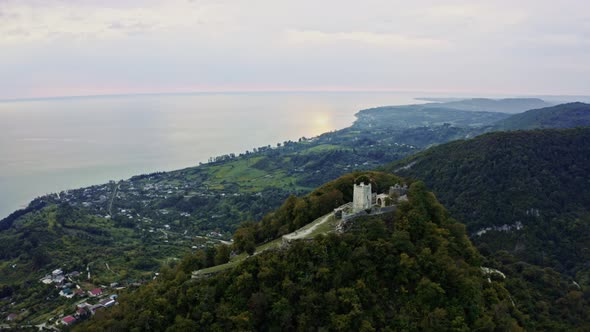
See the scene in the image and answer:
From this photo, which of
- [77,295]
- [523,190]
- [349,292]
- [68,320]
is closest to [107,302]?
[68,320]

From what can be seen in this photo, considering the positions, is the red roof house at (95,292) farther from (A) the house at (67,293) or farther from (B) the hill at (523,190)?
(B) the hill at (523,190)

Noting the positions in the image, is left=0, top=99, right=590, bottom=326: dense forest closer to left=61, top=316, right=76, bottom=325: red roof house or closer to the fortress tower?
left=61, top=316, right=76, bottom=325: red roof house

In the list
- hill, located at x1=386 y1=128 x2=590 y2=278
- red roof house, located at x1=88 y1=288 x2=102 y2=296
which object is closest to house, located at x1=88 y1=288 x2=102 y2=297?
red roof house, located at x1=88 y1=288 x2=102 y2=296

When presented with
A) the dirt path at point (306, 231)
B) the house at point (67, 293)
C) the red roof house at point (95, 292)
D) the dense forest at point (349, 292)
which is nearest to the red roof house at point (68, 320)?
the red roof house at point (95, 292)

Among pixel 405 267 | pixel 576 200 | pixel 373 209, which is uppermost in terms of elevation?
pixel 373 209

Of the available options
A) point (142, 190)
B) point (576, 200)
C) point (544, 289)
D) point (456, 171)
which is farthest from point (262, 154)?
point (544, 289)

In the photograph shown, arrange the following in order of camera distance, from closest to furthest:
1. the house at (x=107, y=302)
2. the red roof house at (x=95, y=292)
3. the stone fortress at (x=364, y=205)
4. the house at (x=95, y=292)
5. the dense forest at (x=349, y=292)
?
the dense forest at (x=349, y=292), the stone fortress at (x=364, y=205), the house at (x=107, y=302), the house at (x=95, y=292), the red roof house at (x=95, y=292)

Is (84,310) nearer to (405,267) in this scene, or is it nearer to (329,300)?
(329,300)
